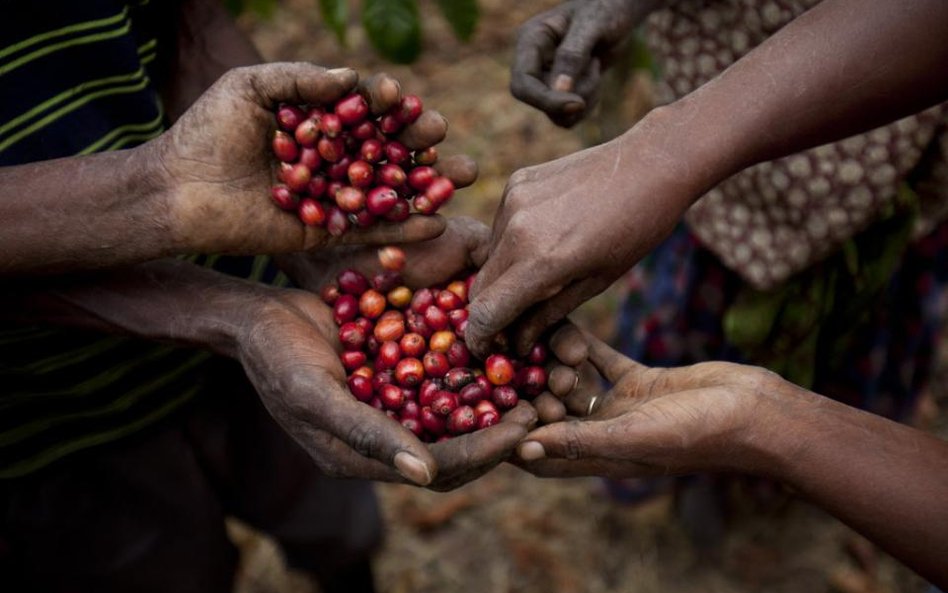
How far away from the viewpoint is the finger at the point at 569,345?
1710mm

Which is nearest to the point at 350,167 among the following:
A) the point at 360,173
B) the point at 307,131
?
the point at 360,173

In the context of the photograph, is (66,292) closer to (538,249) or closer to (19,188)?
(19,188)

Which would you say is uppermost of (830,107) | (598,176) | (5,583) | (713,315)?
(830,107)

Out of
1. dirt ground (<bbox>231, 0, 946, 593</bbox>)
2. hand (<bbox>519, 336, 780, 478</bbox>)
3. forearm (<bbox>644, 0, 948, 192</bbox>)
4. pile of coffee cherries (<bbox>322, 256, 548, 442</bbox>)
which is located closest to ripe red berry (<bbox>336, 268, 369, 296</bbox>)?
pile of coffee cherries (<bbox>322, 256, 548, 442</bbox>)

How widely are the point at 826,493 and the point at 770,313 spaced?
2.59 ft

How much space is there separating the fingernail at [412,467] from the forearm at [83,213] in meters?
0.60

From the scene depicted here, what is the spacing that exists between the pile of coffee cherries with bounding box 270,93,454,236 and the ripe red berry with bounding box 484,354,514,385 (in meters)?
0.34

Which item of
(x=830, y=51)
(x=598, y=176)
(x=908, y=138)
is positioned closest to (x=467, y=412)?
(x=598, y=176)

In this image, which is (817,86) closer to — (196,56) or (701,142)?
(701,142)

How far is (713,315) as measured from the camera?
2.35m

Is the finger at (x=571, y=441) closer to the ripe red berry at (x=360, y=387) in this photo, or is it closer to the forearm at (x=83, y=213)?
the ripe red berry at (x=360, y=387)

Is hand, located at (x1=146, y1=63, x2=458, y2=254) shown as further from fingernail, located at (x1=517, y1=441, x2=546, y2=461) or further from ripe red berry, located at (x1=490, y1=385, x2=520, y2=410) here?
fingernail, located at (x1=517, y1=441, x2=546, y2=461)

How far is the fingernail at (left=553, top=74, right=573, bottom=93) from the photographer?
6.40 feet

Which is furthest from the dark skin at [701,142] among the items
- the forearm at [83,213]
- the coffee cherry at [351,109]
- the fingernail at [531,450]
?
the forearm at [83,213]
